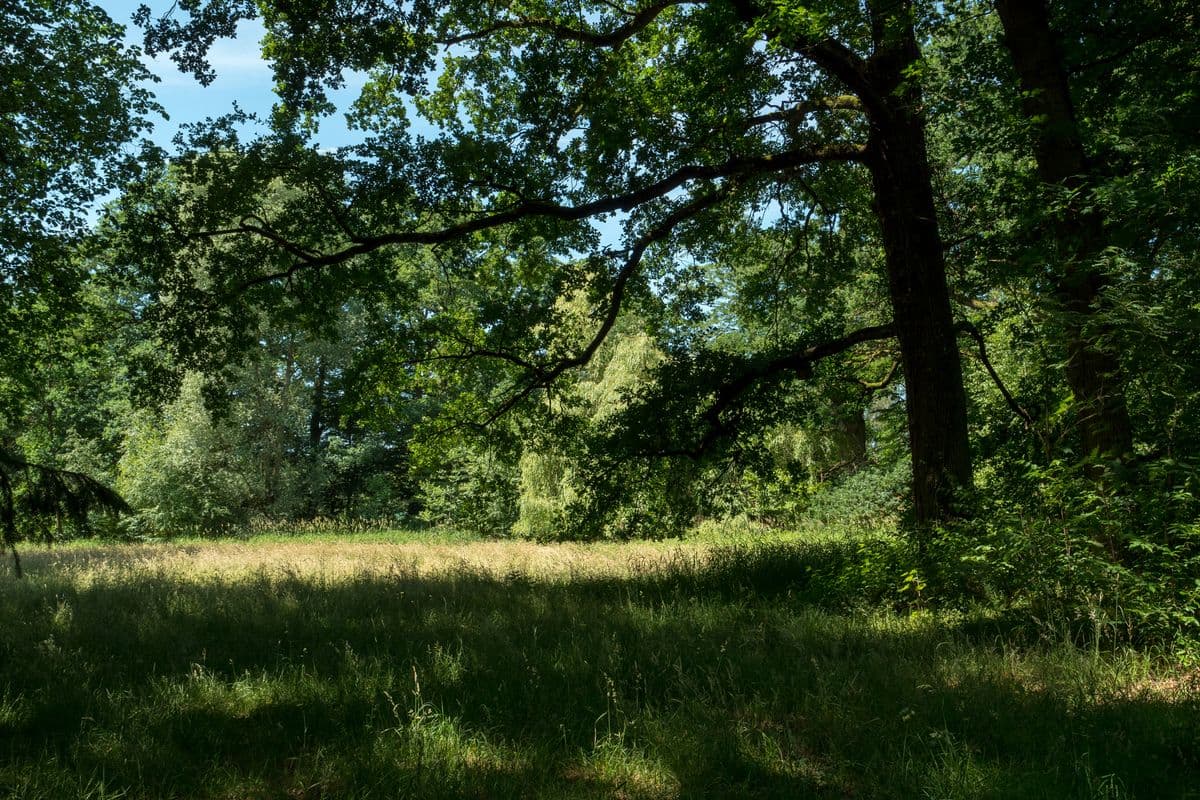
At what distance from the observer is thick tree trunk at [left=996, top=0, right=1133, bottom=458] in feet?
21.6

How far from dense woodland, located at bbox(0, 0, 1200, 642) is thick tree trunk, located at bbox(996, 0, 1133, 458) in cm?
4

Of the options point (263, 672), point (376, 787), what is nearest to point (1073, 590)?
point (376, 787)

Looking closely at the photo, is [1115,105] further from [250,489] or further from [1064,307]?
[250,489]

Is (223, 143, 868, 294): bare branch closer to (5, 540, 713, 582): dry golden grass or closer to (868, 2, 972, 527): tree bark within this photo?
(868, 2, 972, 527): tree bark

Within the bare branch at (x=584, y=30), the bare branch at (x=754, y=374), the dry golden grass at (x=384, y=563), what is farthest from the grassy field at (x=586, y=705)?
the bare branch at (x=584, y=30)

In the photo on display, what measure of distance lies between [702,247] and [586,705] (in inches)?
395

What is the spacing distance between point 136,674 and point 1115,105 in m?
12.7

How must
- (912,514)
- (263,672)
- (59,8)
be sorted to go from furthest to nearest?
(59,8)
(912,514)
(263,672)

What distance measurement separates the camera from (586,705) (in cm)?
503

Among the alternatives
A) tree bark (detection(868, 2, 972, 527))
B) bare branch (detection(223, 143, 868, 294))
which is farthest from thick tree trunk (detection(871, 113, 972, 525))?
bare branch (detection(223, 143, 868, 294))

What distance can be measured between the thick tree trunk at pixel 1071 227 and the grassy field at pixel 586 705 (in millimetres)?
2215

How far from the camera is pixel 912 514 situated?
911 cm

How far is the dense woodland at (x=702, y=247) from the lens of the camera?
631 cm

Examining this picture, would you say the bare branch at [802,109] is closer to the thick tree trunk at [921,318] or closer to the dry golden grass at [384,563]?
the thick tree trunk at [921,318]
